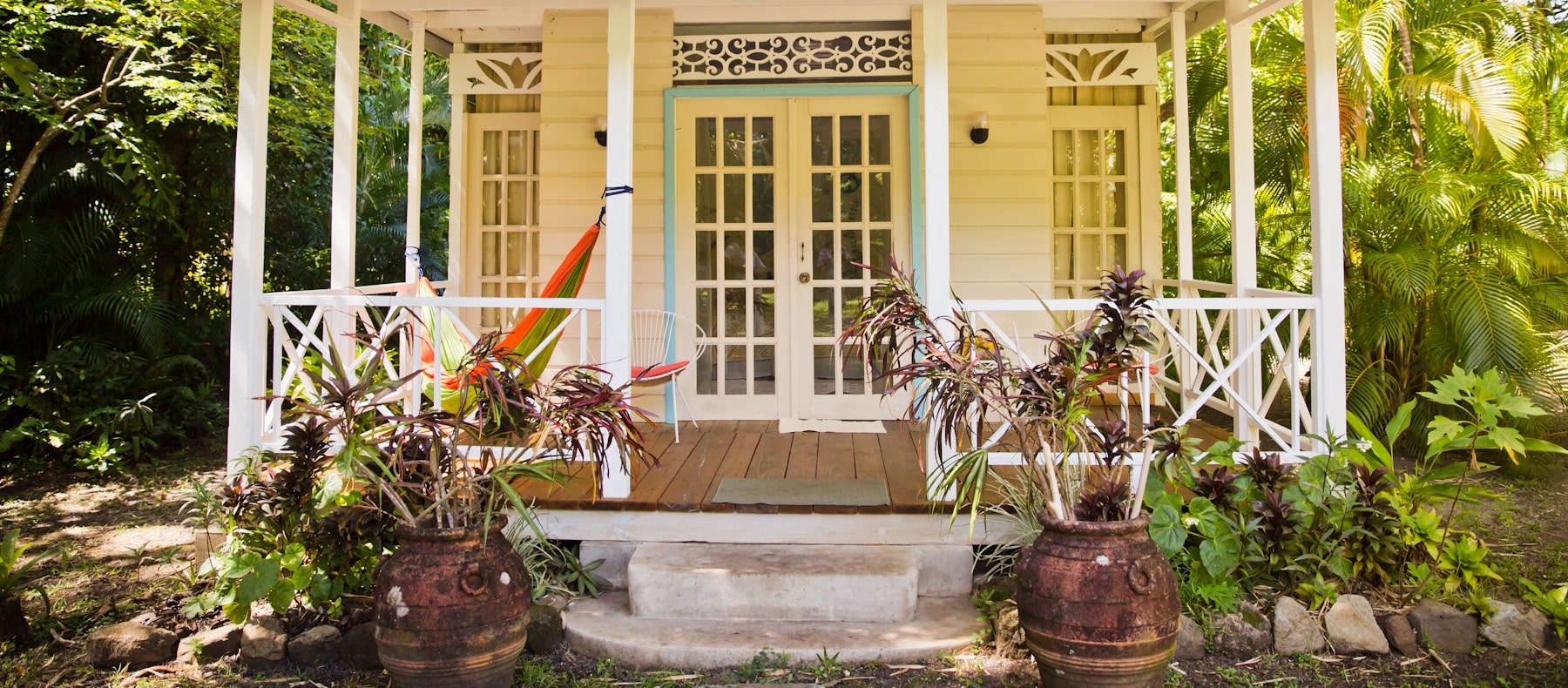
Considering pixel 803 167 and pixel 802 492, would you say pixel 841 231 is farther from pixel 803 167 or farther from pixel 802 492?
pixel 802 492

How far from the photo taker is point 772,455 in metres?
4.85

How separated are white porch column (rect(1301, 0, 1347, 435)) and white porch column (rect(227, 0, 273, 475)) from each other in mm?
3968

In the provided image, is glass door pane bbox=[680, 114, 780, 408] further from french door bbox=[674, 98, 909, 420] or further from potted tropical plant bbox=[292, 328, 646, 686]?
potted tropical plant bbox=[292, 328, 646, 686]

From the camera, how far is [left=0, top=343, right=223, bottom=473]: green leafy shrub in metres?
6.21

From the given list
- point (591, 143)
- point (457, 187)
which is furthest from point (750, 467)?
point (457, 187)

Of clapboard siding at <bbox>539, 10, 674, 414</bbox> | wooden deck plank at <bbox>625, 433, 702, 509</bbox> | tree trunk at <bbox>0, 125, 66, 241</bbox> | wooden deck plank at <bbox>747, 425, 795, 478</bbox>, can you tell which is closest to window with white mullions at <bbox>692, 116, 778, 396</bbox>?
clapboard siding at <bbox>539, 10, 674, 414</bbox>

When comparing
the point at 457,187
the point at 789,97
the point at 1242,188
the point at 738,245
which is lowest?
the point at 738,245

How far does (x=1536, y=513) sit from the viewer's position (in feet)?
17.3

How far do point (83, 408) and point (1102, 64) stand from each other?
6286mm

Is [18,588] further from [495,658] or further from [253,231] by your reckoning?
[495,658]

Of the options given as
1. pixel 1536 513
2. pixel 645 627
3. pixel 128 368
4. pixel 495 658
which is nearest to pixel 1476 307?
pixel 1536 513

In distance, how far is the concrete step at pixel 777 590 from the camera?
11.5 feet

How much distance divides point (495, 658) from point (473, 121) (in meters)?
4.04

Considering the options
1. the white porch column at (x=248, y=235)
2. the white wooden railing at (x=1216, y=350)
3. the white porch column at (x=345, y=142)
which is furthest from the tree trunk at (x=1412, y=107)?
the white porch column at (x=248, y=235)
